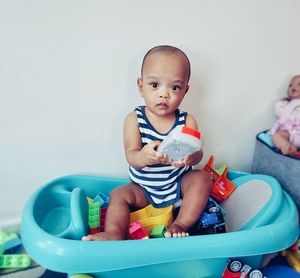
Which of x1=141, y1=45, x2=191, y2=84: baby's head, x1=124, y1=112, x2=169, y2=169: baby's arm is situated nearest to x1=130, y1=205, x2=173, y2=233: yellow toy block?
x1=124, y1=112, x2=169, y2=169: baby's arm

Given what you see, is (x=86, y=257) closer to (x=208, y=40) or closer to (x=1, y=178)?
(x=1, y=178)

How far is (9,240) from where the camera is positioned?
780 mm

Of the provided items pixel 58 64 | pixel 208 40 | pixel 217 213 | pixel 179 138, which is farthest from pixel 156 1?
pixel 217 213

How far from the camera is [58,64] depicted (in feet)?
2.44

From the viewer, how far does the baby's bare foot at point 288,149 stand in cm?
85

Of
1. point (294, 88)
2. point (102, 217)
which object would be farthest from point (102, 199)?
point (294, 88)

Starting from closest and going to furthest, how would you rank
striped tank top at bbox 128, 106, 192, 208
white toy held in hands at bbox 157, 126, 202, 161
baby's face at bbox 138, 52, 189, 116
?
white toy held in hands at bbox 157, 126, 202, 161 → baby's face at bbox 138, 52, 189, 116 → striped tank top at bbox 128, 106, 192, 208

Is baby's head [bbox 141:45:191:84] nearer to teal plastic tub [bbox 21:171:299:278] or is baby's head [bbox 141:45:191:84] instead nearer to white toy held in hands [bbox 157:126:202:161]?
white toy held in hands [bbox 157:126:202:161]

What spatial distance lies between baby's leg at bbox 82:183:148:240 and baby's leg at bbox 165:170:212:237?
0.34 feet

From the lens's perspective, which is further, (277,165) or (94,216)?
(277,165)

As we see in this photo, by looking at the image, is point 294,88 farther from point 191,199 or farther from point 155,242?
point 155,242

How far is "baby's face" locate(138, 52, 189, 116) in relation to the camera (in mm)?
679

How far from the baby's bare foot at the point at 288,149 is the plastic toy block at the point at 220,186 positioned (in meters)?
0.17

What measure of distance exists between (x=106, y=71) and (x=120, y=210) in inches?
13.8
